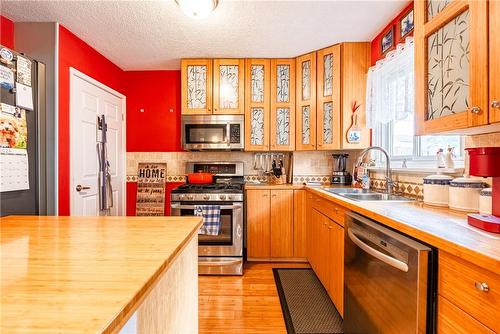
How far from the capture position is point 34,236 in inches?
38.1

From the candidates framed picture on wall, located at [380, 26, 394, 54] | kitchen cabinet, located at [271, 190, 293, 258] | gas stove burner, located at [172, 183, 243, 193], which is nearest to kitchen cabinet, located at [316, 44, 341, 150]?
framed picture on wall, located at [380, 26, 394, 54]

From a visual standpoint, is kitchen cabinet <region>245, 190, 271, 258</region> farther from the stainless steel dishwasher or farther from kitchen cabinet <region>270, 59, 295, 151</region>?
the stainless steel dishwasher

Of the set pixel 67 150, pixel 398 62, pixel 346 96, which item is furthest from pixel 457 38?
pixel 67 150

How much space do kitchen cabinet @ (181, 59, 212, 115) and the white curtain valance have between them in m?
1.81

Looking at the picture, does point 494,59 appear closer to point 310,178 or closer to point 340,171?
point 340,171

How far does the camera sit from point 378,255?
4.21 feet

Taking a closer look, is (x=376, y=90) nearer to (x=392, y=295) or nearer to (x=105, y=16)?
(x=392, y=295)

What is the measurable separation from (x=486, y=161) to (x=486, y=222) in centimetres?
26

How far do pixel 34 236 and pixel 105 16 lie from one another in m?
2.07

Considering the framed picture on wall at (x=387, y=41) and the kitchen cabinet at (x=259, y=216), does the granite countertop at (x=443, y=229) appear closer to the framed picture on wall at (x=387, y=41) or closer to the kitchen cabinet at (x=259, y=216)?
the kitchen cabinet at (x=259, y=216)

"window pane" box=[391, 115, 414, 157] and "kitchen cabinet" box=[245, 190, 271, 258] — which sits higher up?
"window pane" box=[391, 115, 414, 157]

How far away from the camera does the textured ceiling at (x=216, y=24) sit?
2.12 metres

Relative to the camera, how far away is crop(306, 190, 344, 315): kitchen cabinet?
6.31ft

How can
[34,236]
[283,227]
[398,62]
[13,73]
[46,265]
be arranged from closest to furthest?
[46,265] → [34,236] → [13,73] → [398,62] → [283,227]
